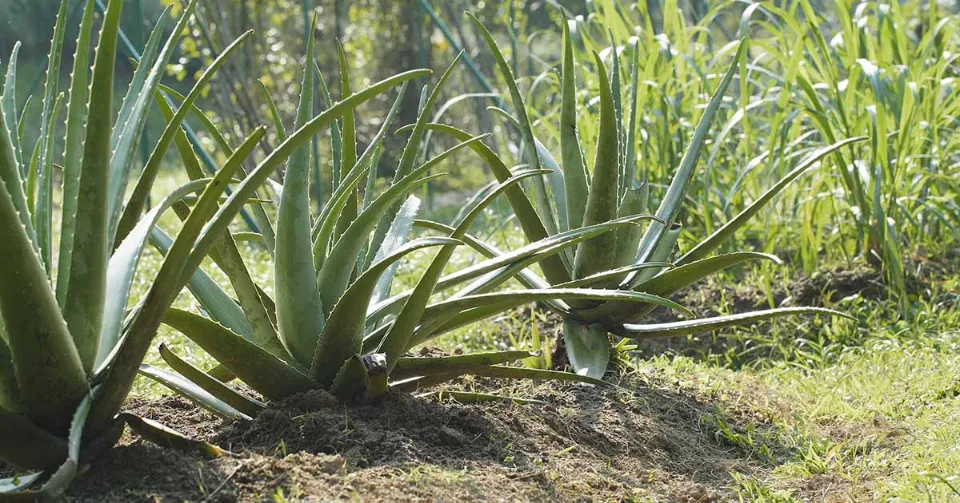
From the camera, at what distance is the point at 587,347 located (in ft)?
8.30

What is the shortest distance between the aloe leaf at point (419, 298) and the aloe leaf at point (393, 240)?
0.25 meters

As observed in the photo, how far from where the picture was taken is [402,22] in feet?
22.8

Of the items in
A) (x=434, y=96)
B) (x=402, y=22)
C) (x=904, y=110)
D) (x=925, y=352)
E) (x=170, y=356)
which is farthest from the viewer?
(x=402, y=22)

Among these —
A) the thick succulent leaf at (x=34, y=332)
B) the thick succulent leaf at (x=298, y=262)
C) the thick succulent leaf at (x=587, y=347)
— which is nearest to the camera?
the thick succulent leaf at (x=34, y=332)

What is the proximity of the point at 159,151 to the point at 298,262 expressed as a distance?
1.29 feet

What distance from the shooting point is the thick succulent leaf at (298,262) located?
6.02 feet

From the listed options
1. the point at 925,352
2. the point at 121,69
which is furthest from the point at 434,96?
the point at 121,69

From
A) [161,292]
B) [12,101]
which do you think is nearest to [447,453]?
[161,292]

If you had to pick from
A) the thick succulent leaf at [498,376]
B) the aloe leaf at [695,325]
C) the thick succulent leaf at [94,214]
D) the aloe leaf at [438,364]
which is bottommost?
the aloe leaf at [695,325]

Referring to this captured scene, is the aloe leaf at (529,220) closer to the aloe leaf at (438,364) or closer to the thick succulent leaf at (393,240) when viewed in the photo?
the thick succulent leaf at (393,240)

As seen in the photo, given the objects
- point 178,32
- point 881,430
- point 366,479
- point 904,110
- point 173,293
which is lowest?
point 881,430

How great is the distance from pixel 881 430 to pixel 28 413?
1.85m

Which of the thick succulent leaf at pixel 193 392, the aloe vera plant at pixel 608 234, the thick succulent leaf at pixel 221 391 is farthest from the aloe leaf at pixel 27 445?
the aloe vera plant at pixel 608 234

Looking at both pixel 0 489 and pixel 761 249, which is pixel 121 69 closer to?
pixel 761 249
